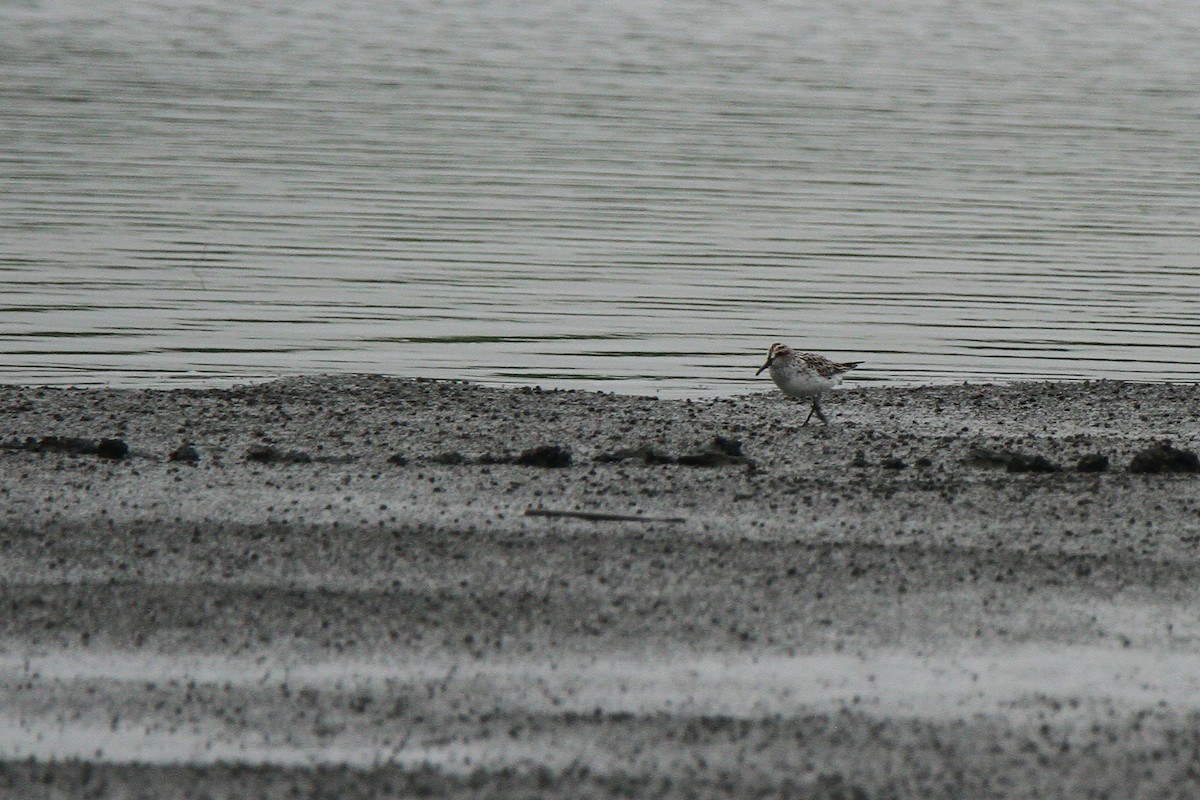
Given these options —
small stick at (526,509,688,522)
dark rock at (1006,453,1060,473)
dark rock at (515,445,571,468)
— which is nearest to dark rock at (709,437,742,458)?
dark rock at (515,445,571,468)

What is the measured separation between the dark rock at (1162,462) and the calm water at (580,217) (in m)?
4.94

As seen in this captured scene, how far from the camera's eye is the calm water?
17641 millimetres

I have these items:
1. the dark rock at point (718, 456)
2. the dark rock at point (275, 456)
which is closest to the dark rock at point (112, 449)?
the dark rock at point (275, 456)

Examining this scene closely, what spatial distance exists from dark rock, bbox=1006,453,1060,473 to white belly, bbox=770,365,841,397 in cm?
208

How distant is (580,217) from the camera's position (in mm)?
26188

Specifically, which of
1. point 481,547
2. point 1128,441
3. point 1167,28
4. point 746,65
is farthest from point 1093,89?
point 481,547

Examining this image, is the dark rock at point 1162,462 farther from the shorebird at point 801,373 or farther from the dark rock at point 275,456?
the dark rock at point 275,456

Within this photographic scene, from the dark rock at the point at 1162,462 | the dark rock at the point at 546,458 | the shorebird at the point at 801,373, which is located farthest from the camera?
the shorebird at the point at 801,373

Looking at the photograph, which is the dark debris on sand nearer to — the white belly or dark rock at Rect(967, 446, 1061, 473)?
the white belly

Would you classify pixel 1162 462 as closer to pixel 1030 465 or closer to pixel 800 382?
pixel 1030 465

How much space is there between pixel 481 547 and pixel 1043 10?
276ft

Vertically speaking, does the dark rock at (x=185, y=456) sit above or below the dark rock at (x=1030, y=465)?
below

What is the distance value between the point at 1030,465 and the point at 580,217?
15.5 meters

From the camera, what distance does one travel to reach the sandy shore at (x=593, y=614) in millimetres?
6438
